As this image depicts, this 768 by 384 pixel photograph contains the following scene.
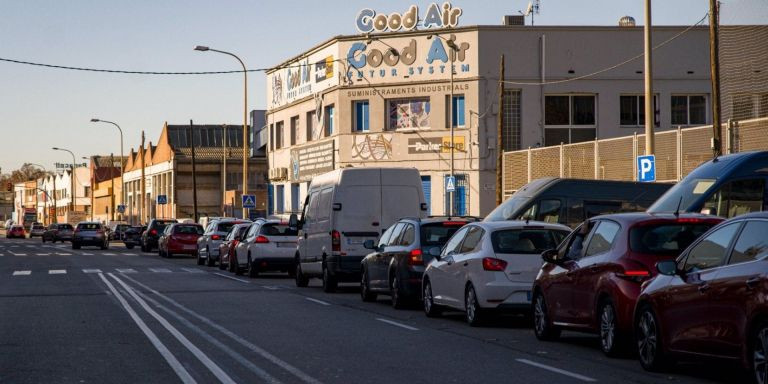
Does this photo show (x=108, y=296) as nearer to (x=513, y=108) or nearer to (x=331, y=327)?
(x=331, y=327)

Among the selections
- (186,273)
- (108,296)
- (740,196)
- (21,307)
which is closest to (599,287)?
(740,196)

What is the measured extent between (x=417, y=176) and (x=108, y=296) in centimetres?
670

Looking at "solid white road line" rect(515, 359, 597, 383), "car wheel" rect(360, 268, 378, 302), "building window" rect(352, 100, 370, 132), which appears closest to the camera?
"solid white road line" rect(515, 359, 597, 383)

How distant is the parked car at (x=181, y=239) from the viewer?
172ft

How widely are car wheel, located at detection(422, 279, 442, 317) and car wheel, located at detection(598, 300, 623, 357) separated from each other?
20.6 feet

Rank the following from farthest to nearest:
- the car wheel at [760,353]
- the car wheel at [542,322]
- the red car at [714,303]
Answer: the car wheel at [542,322], the red car at [714,303], the car wheel at [760,353]

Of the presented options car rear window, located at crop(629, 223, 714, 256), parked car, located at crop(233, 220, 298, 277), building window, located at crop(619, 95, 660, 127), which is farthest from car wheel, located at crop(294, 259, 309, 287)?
building window, located at crop(619, 95, 660, 127)

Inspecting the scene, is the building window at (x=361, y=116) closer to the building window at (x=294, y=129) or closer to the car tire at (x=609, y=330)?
the building window at (x=294, y=129)

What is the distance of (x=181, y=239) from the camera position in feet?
173

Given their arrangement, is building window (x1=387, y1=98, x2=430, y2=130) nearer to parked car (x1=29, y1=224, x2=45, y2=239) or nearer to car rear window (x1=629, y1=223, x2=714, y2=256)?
car rear window (x1=629, y1=223, x2=714, y2=256)

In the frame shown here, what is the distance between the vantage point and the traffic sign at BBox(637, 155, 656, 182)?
27453 mm

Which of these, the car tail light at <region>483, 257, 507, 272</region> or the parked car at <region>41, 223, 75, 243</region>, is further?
the parked car at <region>41, 223, 75, 243</region>

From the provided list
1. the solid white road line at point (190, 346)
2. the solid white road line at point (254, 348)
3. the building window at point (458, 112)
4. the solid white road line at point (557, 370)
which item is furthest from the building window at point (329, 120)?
the solid white road line at point (557, 370)

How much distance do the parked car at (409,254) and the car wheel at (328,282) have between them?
3818 millimetres
